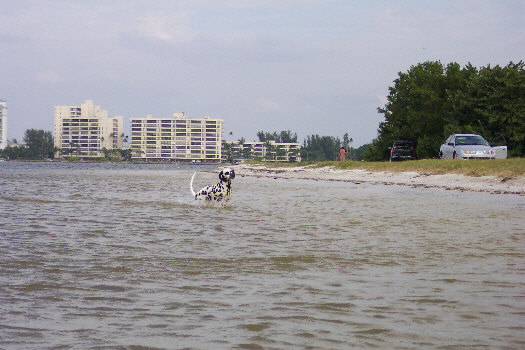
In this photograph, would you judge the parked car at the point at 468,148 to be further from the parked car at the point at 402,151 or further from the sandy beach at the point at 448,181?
the parked car at the point at 402,151

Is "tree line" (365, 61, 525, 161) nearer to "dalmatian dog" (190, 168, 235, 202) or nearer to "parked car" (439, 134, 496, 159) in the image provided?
"parked car" (439, 134, 496, 159)

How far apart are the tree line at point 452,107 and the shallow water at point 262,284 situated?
96.7 feet

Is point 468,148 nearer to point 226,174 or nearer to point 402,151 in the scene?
point 402,151

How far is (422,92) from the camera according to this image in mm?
46312

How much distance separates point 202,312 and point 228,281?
3.70ft

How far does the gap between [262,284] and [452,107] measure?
135 feet

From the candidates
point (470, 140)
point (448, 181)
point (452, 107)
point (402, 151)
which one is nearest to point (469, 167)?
point (448, 181)

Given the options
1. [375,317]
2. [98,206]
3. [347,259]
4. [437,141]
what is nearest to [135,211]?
[98,206]

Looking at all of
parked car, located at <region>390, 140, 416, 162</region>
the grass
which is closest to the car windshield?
the grass

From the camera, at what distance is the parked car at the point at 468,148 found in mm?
28078

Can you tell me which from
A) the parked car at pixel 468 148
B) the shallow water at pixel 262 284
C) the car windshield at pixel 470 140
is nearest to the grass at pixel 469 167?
the parked car at pixel 468 148

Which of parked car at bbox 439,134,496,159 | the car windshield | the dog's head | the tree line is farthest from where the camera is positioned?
the tree line

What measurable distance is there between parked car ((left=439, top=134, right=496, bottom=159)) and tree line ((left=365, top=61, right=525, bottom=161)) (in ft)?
26.2

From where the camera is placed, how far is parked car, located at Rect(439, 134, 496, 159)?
92.1ft
